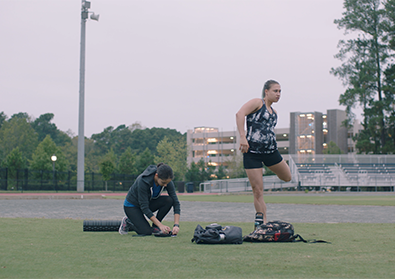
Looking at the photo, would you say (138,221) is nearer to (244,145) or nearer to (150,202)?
(150,202)

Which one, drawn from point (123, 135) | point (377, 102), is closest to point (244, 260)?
point (377, 102)

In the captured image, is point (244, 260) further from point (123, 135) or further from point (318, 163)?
point (123, 135)

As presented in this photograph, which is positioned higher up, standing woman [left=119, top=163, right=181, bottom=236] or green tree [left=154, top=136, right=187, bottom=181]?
green tree [left=154, top=136, right=187, bottom=181]

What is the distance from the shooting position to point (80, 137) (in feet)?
84.4

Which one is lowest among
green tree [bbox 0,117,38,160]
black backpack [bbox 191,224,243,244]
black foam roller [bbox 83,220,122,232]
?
black foam roller [bbox 83,220,122,232]

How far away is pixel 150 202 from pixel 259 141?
1.56m

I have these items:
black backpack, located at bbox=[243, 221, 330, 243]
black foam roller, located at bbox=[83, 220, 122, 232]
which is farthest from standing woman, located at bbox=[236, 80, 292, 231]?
black foam roller, located at bbox=[83, 220, 122, 232]

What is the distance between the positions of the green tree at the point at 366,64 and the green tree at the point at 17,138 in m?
51.1

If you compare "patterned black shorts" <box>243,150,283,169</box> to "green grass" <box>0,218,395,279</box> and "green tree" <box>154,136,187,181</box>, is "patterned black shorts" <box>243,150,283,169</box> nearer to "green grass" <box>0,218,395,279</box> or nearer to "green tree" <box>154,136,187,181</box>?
"green grass" <box>0,218,395,279</box>

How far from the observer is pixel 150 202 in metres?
5.44

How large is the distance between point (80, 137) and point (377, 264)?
78.6 feet

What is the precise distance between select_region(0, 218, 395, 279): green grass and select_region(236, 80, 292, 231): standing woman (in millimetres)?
894

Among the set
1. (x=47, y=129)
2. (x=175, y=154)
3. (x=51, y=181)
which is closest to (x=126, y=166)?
(x=51, y=181)

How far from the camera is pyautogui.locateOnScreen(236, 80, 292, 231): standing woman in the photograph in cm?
538
